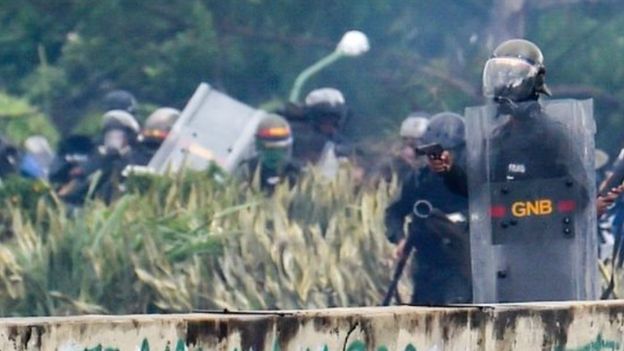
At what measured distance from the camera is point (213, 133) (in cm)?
1833

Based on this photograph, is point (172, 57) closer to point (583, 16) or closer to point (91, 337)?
point (583, 16)

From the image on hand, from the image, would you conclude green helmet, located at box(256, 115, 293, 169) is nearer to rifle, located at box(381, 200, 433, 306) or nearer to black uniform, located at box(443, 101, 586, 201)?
rifle, located at box(381, 200, 433, 306)

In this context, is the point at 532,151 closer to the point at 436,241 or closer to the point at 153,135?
the point at 436,241

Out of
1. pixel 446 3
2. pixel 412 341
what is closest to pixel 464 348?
pixel 412 341

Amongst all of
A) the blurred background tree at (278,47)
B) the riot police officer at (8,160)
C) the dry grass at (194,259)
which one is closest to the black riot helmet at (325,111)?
the riot police officer at (8,160)

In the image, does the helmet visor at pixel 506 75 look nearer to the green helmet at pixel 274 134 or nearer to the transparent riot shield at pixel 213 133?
the green helmet at pixel 274 134

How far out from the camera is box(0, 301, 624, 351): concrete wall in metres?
6.25

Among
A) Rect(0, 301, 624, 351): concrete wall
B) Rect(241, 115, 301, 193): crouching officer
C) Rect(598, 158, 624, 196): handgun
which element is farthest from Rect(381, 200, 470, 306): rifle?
Rect(241, 115, 301, 193): crouching officer

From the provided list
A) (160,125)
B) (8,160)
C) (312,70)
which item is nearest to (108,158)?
(8,160)

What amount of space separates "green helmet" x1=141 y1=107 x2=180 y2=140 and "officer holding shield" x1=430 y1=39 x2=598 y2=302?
8479 millimetres

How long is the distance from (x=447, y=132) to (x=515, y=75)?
238 centimetres

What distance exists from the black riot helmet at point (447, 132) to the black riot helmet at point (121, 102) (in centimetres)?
731

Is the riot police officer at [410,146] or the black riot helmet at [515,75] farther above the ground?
the riot police officer at [410,146]

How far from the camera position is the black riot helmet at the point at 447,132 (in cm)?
1215
